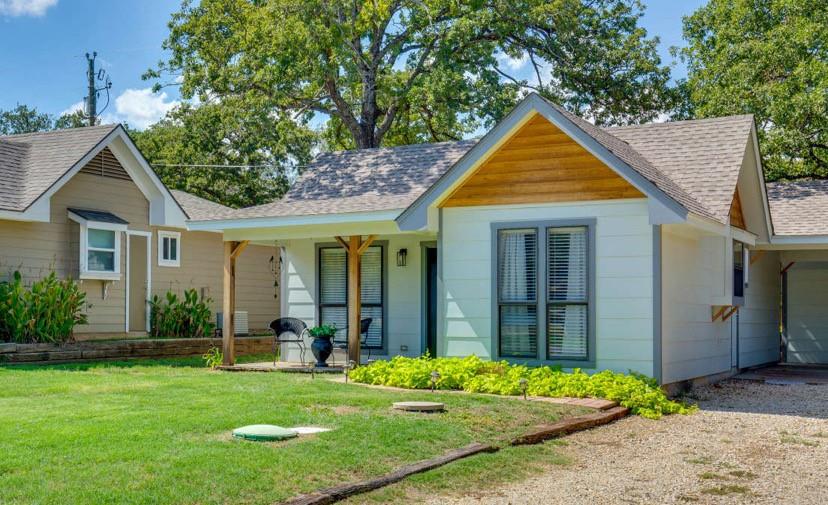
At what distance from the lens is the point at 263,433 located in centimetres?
757

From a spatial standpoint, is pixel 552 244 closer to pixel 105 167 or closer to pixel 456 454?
pixel 456 454

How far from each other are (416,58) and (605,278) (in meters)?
16.2

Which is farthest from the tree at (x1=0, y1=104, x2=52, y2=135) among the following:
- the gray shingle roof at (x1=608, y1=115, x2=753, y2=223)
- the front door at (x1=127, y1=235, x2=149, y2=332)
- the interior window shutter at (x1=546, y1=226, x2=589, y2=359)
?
the interior window shutter at (x1=546, y1=226, x2=589, y2=359)

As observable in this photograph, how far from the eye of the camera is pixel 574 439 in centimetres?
891

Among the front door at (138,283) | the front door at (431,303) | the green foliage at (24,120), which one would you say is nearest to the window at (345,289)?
the front door at (431,303)

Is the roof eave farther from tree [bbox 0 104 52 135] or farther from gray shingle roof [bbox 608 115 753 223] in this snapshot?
tree [bbox 0 104 52 135]

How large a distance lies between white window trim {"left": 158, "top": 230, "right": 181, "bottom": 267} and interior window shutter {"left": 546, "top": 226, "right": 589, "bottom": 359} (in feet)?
37.8

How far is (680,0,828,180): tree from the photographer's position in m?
20.3

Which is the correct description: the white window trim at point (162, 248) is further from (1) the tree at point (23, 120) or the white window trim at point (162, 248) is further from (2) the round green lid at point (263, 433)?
(1) the tree at point (23, 120)

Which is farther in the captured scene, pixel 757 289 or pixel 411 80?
pixel 411 80

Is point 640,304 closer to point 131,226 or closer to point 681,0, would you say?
point 131,226

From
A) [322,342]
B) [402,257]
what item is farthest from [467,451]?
[402,257]

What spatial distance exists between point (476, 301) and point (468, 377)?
175 cm

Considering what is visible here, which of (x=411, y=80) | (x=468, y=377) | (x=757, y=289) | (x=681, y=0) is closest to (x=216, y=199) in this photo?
(x=411, y=80)
